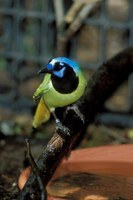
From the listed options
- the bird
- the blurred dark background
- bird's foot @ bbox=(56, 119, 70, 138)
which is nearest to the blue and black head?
the bird

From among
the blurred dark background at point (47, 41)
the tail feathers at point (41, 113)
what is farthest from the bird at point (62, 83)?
the blurred dark background at point (47, 41)

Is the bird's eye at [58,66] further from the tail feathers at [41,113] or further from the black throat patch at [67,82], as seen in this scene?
the tail feathers at [41,113]

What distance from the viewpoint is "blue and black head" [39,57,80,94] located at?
140 inches

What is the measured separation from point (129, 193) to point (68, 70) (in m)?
0.83

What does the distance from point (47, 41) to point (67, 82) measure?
2.74 m

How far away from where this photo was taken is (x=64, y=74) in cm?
370

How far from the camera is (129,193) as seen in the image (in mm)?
3271

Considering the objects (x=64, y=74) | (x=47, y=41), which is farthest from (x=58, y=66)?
(x=47, y=41)

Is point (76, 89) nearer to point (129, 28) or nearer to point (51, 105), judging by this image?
point (51, 105)

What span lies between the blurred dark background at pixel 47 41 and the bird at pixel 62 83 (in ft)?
7.28

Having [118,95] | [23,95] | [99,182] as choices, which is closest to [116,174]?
[99,182]

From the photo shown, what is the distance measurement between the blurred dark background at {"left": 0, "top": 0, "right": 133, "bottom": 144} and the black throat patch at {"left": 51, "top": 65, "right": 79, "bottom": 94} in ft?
7.46

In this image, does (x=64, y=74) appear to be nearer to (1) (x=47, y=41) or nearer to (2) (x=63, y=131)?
(2) (x=63, y=131)

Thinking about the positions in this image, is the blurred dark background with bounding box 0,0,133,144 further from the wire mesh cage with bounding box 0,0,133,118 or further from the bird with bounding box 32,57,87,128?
the bird with bounding box 32,57,87,128
